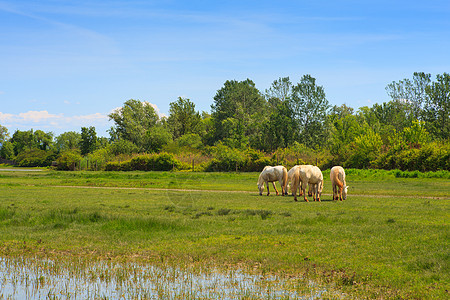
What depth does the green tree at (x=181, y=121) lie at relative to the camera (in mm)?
114625

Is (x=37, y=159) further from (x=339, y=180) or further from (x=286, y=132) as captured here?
(x=339, y=180)

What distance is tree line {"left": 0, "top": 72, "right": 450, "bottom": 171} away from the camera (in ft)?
182

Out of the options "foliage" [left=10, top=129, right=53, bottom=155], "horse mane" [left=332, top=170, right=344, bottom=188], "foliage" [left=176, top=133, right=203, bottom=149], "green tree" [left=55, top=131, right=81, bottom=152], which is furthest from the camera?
"foliage" [left=10, top=129, right=53, bottom=155]

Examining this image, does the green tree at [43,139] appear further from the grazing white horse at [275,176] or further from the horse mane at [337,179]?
the horse mane at [337,179]

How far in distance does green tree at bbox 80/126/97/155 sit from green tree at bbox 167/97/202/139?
1894 cm

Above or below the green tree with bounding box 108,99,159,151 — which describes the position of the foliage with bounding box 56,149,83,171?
below

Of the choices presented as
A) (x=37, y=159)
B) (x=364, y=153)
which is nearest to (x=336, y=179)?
(x=364, y=153)

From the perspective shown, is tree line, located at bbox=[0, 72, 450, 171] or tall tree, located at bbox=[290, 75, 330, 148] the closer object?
tree line, located at bbox=[0, 72, 450, 171]

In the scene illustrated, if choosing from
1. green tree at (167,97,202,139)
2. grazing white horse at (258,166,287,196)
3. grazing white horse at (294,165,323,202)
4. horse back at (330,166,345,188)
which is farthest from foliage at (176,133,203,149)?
horse back at (330,166,345,188)

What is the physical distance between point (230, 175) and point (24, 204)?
29613 mm

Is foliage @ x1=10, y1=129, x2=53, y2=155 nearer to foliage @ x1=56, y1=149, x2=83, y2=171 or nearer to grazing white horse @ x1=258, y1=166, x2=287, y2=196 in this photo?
foliage @ x1=56, y1=149, x2=83, y2=171

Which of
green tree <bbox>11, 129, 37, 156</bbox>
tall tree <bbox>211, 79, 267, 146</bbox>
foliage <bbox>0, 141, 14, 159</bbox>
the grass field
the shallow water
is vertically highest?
tall tree <bbox>211, 79, 267, 146</bbox>

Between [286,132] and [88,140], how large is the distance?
4874 cm

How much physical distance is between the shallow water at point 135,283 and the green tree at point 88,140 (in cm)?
9697
